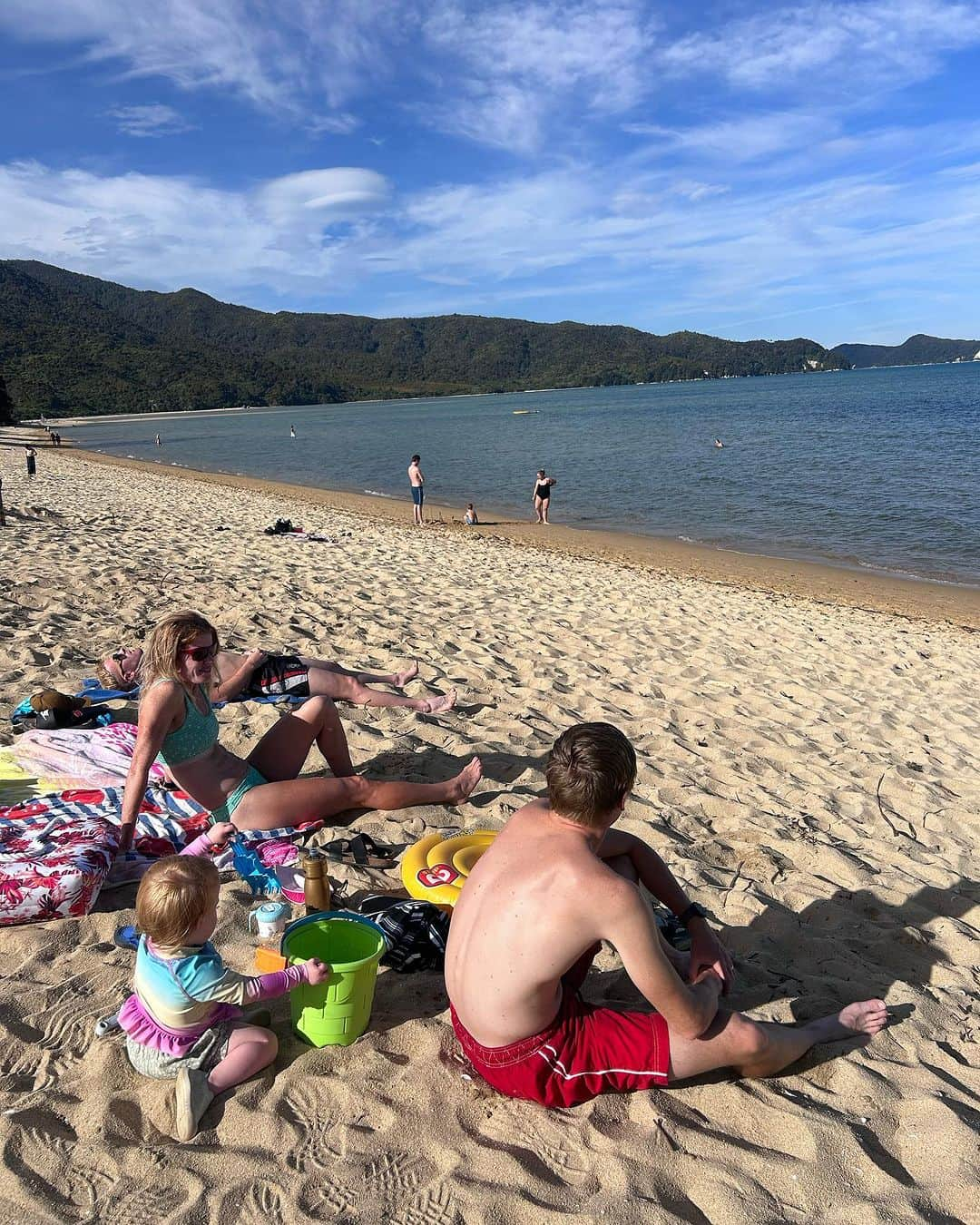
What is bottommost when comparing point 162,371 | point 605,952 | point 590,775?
point 605,952

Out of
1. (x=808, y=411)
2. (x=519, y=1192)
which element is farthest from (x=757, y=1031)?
(x=808, y=411)

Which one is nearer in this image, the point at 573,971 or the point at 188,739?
the point at 573,971

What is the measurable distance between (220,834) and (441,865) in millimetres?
930

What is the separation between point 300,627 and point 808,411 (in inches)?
2560

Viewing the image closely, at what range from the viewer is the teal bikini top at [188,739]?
362cm

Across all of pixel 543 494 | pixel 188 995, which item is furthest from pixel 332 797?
pixel 543 494

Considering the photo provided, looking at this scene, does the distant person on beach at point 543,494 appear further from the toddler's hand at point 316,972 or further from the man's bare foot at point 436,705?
the toddler's hand at point 316,972

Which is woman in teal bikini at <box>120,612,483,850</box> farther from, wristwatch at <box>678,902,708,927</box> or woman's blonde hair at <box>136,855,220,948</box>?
wristwatch at <box>678,902,708,927</box>

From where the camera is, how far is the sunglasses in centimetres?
361

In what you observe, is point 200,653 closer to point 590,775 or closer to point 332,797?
point 332,797

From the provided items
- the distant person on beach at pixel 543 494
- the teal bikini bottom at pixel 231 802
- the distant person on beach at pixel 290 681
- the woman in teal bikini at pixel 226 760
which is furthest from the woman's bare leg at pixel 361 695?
the distant person on beach at pixel 543 494

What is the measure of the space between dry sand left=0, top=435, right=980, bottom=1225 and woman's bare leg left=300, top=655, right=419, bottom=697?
13 cm

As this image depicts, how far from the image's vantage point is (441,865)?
3479 millimetres

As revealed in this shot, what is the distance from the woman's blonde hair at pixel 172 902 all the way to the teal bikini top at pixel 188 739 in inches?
51.7
